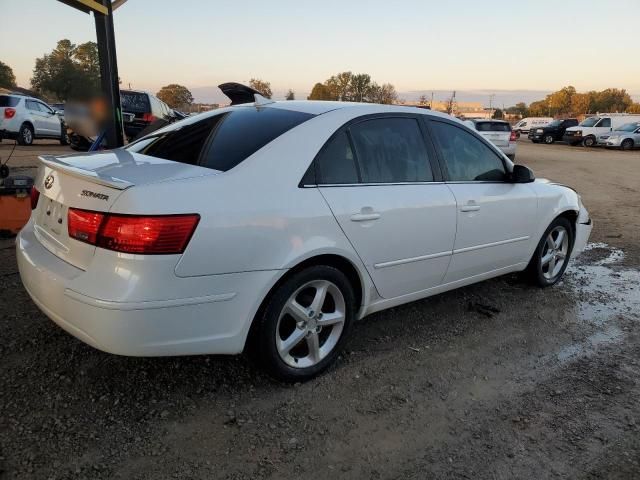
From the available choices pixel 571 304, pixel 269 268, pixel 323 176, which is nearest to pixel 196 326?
pixel 269 268

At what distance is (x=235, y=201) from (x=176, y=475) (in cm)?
125

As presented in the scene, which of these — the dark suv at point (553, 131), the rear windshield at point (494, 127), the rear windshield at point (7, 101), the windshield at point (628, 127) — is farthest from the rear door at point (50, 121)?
the dark suv at point (553, 131)

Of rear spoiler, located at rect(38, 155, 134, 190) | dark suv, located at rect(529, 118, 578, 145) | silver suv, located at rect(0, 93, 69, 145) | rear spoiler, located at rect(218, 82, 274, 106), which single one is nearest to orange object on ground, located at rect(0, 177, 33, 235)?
rear spoiler, located at rect(218, 82, 274, 106)

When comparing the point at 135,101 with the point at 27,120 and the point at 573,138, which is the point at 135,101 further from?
the point at 573,138

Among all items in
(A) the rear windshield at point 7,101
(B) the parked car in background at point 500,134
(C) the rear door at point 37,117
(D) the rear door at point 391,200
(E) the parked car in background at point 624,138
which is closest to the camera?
(D) the rear door at point 391,200

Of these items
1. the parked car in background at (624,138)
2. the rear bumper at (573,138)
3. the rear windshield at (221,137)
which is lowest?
the rear bumper at (573,138)

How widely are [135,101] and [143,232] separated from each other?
1430 centimetres

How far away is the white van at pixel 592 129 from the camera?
100ft

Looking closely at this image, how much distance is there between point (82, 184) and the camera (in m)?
2.57

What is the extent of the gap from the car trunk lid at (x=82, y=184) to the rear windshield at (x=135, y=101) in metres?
13.0

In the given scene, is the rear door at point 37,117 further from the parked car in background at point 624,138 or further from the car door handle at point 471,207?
the parked car in background at point 624,138

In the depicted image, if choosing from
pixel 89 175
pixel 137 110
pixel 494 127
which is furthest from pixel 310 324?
pixel 494 127

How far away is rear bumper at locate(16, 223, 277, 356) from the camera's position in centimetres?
235

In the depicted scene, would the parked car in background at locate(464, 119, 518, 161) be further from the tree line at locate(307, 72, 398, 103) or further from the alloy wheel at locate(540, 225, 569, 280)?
the tree line at locate(307, 72, 398, 103)
